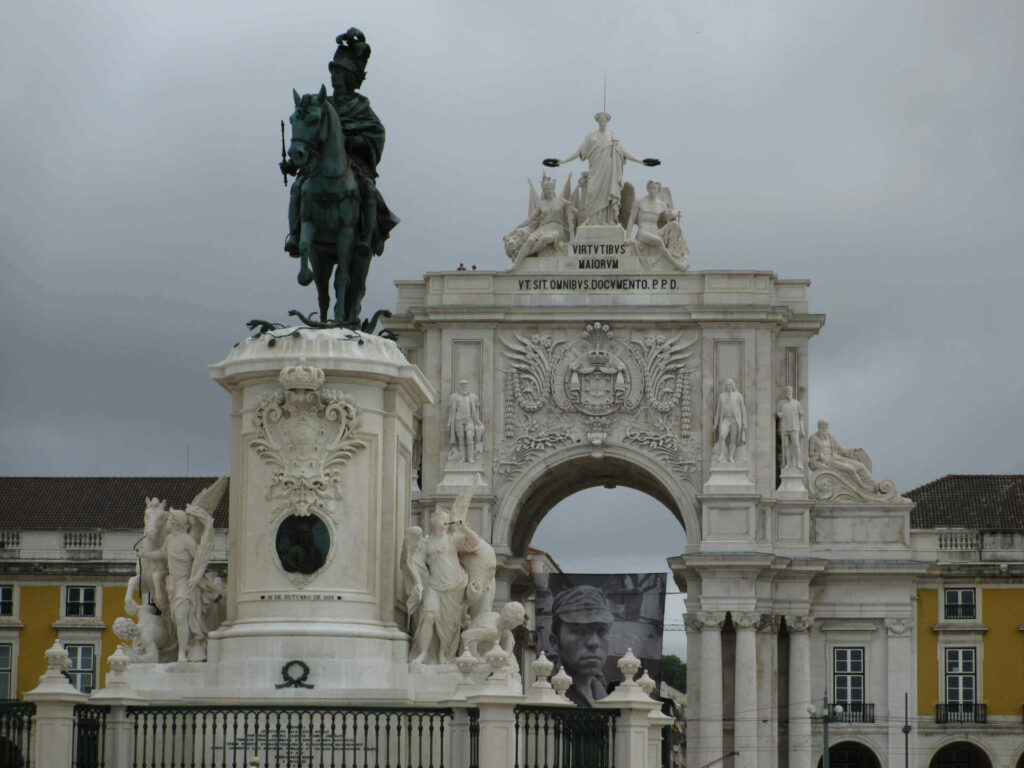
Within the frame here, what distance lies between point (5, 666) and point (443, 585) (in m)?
41.5

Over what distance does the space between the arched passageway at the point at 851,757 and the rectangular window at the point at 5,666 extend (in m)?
21.5

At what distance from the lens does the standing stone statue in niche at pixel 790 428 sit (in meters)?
55.4

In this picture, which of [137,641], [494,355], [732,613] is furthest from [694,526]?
[137,641]

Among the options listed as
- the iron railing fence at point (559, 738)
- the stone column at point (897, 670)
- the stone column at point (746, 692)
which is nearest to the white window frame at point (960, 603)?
the stone column at point (897, 670)

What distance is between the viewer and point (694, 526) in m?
55.7

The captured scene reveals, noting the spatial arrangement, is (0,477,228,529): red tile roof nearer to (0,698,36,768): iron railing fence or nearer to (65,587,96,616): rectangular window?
(65,587,96,616): rectangular window

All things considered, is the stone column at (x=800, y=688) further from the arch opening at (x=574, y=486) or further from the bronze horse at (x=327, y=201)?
the bronze horse at (x=327, y=201)

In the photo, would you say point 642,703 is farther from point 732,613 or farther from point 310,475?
point 732,613

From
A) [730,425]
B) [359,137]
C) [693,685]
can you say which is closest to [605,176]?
[730,425]

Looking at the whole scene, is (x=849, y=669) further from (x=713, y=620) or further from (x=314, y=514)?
(x=314, y=514)

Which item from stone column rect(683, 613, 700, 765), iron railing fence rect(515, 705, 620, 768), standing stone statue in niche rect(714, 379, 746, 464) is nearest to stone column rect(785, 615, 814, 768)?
stone column rect(683, 613, 700, 765)

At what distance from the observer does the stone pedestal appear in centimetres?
1869

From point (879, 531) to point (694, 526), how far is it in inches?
184

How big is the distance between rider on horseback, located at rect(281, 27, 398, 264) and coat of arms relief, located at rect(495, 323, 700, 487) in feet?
115
